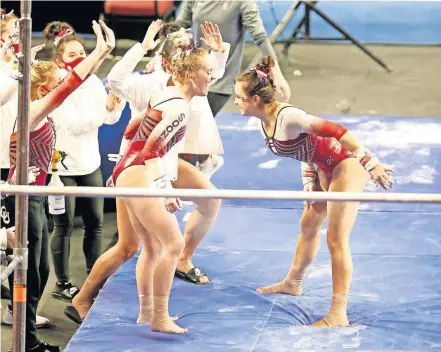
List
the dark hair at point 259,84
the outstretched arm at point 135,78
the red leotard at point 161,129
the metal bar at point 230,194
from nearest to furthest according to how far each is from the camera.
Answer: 1. the metal bar at point 230,194
2. the red leotard at point 161,129
3. the dark hair at point 259,84
4. the outstretched arm at point 135,78

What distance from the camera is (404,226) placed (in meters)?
5.94

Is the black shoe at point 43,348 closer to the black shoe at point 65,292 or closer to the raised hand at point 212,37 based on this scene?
the black shoe at point 65,292

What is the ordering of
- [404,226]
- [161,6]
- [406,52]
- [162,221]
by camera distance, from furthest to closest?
[406,52], [161,6], [404,226], [162,221]

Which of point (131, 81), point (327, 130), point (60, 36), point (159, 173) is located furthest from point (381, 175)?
point (60, 36)

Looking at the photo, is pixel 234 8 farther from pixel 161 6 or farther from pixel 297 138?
pixel 161 6

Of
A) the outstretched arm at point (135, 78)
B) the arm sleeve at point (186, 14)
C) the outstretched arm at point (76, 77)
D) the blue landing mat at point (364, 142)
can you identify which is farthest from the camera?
the arm sleeve at point (186, 14)

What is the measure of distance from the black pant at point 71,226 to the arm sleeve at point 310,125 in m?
1.19

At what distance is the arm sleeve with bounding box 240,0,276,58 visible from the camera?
243 inches

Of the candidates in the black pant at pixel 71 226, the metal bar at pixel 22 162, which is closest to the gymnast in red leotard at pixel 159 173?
the black pant at pixel 71 226

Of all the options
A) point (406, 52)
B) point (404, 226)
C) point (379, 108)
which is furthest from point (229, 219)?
point (406, 52)

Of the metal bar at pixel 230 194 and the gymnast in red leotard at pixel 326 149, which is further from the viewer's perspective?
the gymnast in red leotard at pixel 326 149

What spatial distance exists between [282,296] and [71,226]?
47.3 inches

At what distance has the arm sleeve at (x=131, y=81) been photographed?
4773mm

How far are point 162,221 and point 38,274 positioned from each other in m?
0.68
